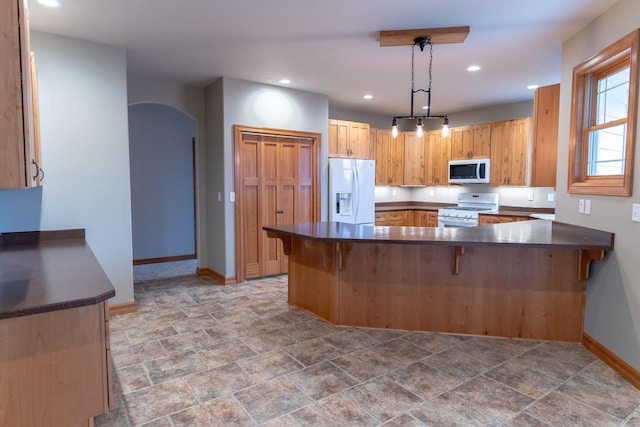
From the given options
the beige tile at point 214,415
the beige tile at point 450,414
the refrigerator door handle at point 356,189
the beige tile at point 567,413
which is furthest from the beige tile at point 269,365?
the refrigerator door handle at point 356,189

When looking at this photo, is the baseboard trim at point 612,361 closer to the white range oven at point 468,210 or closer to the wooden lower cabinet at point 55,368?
the wooden lower cabinet at point 55,368

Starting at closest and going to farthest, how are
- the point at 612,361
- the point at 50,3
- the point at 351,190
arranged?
the point at 612,361, the point at 50,3, the point at 351,190

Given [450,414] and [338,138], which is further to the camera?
[338,138]

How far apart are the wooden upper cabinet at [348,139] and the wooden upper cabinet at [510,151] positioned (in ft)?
6.76

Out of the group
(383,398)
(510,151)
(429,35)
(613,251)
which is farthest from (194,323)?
(510,151)

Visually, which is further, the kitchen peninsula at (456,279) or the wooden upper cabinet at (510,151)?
the wooden upper cabinet at (510,151)

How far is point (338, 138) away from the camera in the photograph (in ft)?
19.4

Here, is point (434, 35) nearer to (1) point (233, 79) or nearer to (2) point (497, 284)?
(2) point (497, 284)

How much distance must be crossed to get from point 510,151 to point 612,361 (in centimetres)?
387

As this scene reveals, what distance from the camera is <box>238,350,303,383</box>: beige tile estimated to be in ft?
8.42

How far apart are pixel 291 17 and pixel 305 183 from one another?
9.02 feet

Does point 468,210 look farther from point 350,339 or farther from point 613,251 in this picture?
point 350,339

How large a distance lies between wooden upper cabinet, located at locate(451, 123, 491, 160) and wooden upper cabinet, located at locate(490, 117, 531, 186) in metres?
0.11

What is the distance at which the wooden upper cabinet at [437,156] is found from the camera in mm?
6820
